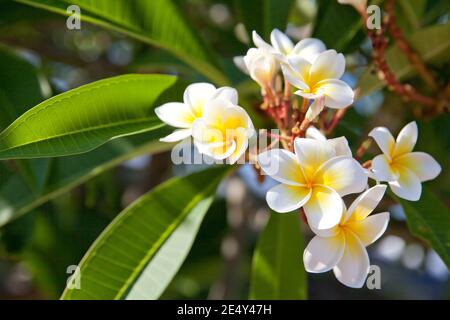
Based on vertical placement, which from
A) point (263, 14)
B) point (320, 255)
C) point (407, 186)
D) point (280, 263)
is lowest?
point (320, 255)

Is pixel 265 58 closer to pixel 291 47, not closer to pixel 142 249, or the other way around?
pixel 291 47

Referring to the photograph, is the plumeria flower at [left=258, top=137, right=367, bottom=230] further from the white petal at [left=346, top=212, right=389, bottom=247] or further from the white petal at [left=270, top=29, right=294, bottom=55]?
the white petal at [left=270, top=29, right=294, bottom=55]

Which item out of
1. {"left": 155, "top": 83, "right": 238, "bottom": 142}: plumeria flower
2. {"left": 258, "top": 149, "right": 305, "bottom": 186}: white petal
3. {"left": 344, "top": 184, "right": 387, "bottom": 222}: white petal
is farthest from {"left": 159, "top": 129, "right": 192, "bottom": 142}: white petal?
{"left": 344, "top": 184, "right": 387, "bottom": 222}: white petal

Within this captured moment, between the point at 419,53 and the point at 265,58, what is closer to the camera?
the point at 265,58

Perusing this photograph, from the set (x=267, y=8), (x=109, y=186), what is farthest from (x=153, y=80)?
(x=109, y=186)

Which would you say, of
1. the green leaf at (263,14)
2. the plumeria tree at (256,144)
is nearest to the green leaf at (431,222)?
the plumeria tree at (256,144)

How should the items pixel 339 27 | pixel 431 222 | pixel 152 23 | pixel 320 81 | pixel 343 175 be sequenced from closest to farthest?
pixel 343 175 → pixel 320 81 → pixel 431 222 → pixel 152 23 → pixel 339 27

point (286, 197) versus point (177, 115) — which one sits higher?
point (177, 115)

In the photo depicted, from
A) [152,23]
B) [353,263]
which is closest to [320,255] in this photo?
[353,263]
